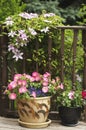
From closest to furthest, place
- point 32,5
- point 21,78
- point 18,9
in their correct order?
point 21,78, point 18,9, point 32,5

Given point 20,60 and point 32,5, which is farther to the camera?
point 32,5

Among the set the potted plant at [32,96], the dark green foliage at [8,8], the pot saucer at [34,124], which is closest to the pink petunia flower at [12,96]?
the potted plant at [32,96]

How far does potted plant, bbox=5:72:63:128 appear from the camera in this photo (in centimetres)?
460

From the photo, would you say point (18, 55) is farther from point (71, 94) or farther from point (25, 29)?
point (71, 94)

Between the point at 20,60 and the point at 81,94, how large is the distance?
717 mm

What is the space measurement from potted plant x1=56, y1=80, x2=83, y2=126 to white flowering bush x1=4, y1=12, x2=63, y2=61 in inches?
22.9

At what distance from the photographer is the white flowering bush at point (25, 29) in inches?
187

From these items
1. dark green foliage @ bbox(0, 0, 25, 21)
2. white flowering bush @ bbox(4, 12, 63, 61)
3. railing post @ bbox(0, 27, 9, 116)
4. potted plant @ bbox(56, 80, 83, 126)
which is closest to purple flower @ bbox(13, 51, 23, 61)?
white flowering bush @ bbox(4, 12, 63, 61)

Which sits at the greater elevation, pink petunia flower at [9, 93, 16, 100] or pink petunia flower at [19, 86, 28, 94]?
pink petunia flower at [19, 86, 28, 94]

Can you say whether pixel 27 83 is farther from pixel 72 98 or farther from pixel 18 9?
pixel 18 9

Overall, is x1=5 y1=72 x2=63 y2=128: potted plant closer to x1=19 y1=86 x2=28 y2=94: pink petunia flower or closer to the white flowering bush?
x1=19 y1=86 x2=28 y2=94: pink petunia flower

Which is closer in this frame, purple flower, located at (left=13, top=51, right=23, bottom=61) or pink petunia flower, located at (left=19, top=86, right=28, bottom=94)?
pink petunia flower, located at (left=19, top=86, right=28, bottom=94)

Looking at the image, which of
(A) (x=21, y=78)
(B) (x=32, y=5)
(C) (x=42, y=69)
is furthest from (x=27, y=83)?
(B) (x=32, y=5)

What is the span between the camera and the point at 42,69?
16.4 ft
